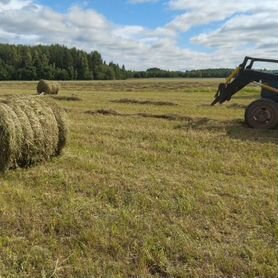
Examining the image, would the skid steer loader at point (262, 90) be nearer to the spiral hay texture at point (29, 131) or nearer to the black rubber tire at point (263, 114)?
the black rubber tire at point (263, 114)

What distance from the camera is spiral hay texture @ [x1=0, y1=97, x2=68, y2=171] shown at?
5.93 metres

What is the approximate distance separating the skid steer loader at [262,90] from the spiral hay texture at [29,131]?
18.1ft

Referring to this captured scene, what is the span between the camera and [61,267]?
3410mm

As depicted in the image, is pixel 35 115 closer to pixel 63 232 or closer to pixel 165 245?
pixel 63 232

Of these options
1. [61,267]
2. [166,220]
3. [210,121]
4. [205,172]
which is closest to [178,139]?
[205,172]

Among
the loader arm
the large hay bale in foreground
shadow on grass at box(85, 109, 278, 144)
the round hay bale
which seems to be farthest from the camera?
the large hay bale in foreground

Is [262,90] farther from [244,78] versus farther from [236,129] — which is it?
[236,129]

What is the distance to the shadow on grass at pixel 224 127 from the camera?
9.11 meters

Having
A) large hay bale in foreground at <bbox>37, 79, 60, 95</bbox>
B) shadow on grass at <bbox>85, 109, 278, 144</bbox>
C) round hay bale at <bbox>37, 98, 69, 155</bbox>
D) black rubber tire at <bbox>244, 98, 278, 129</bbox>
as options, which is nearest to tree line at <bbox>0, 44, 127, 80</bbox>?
large hay bale in foreground at <bbox>37, 79, 60, 95</bbox>

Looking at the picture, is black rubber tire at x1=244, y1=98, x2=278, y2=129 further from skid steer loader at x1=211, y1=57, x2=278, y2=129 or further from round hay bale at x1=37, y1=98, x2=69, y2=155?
round hay bale at x1=37, y1=98, x2=69, y2=155

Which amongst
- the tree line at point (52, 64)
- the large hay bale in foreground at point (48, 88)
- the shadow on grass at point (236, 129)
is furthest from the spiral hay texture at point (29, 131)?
the tree line at point (52, 64)

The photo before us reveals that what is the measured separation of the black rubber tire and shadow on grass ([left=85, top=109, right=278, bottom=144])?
0.68 ft

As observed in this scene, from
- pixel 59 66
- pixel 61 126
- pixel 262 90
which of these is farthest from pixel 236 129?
pixel 59 66

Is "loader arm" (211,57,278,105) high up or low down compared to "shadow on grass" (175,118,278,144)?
up
